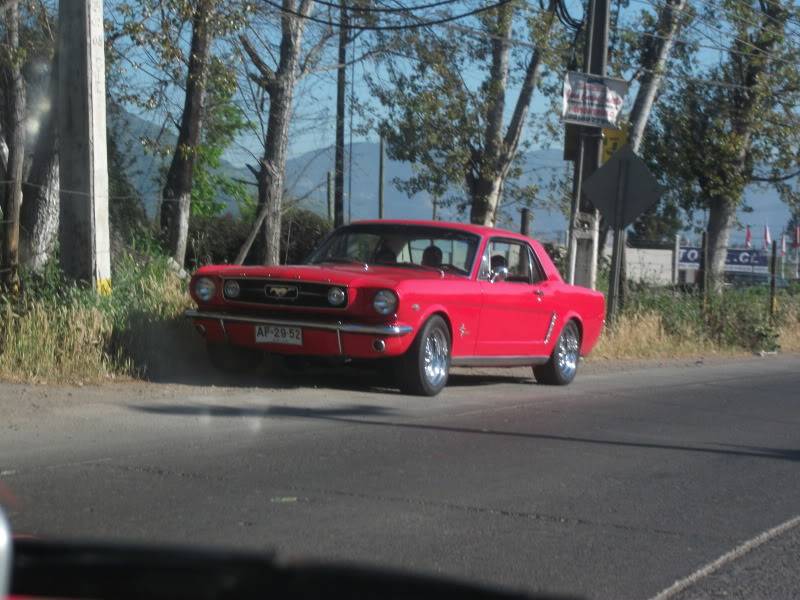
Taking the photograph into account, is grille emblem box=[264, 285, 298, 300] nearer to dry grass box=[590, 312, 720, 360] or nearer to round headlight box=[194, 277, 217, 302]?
round headlight box=[194, 277, 217, 302]

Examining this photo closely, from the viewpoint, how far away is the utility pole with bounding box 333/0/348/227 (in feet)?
65.9

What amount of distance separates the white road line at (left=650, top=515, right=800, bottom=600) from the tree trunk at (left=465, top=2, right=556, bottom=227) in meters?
17.2

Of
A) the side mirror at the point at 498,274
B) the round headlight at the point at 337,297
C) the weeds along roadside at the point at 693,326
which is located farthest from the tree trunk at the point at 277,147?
the round headlight at the point at 337,297

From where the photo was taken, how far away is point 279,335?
1033cm

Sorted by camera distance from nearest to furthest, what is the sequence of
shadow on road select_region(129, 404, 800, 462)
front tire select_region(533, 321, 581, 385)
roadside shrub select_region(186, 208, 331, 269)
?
shadow on road select_region(129, 404, 800, 462) < front tire select_region(533, 321, 581, 385) < roadside shrub select_region(186, 208, 331, 269)

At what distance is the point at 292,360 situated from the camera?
11.5 metres

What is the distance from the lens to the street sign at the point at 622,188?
54.6 feet

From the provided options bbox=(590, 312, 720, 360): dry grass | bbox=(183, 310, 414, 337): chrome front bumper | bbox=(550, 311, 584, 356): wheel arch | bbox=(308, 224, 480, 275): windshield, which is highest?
bbox=(308, 224, 480, 275): windshield

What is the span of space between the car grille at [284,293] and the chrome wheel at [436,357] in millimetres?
957

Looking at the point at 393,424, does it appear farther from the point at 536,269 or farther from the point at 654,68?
the point at 654,68

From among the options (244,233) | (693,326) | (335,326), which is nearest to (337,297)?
(335,326)

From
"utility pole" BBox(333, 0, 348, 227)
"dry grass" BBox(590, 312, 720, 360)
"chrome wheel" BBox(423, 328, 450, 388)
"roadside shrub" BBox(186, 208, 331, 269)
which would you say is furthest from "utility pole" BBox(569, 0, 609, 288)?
"roadside shrub" BBox(186, 208, 331, 269)

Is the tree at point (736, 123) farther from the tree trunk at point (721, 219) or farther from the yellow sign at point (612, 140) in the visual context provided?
the yellow sign at point (612, 140)

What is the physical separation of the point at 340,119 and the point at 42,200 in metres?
11.7
